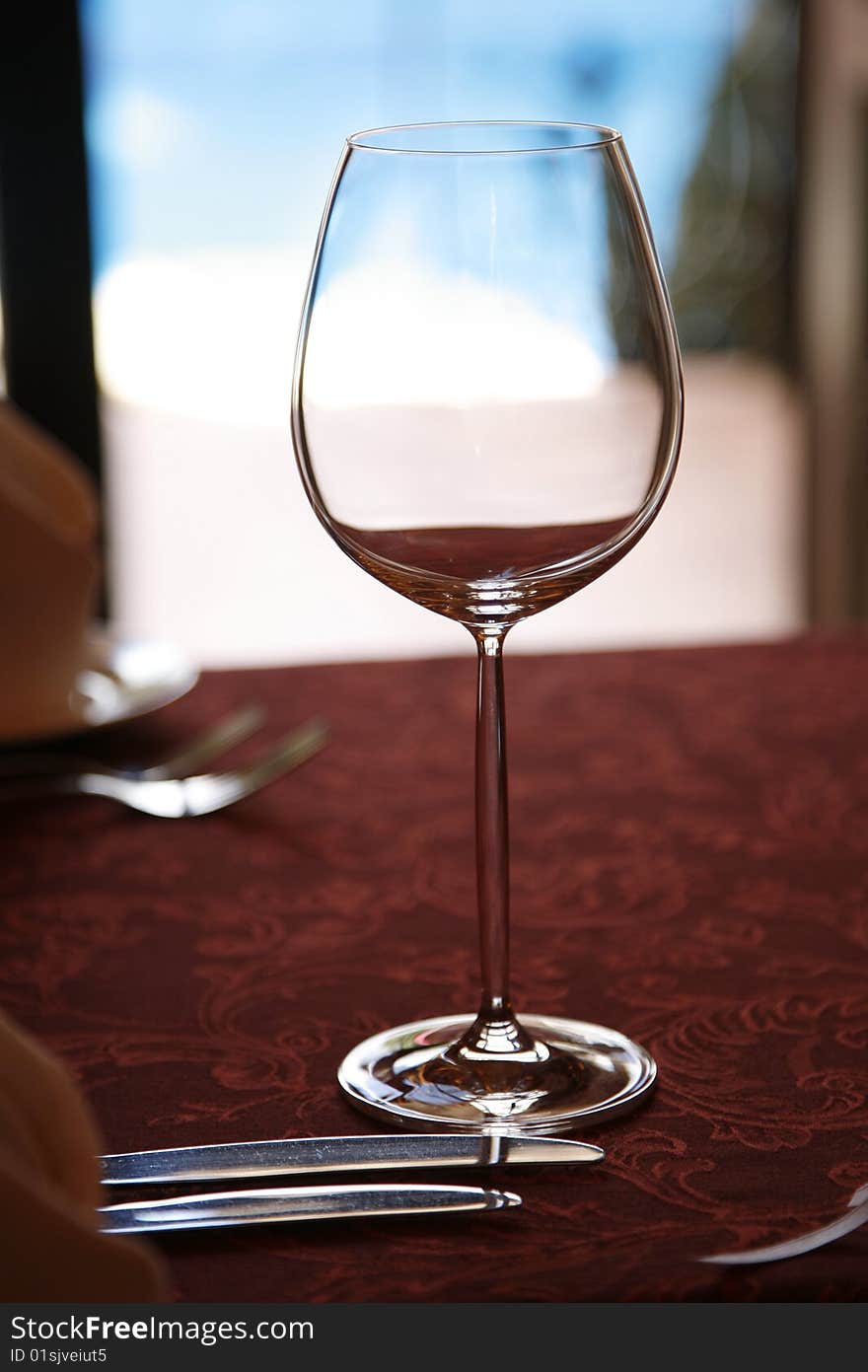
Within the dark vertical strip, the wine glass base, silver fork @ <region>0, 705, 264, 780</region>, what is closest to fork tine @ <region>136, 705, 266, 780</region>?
silver fork @ <region>0, 705, 264, 780</region>

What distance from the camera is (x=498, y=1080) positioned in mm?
561

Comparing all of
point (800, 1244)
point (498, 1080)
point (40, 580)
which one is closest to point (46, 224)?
point (40, 580)

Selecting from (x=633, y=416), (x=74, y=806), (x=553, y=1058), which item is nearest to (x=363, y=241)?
(x=633, y=416)

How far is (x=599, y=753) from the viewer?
101 centimetres

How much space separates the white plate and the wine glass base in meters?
0.42

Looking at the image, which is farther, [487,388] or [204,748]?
[204,748]

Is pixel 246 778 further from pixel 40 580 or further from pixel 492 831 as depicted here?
pixel 492 831

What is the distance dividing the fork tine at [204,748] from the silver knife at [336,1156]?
0.48 metres

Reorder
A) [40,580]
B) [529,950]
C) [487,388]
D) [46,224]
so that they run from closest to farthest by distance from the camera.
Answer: [487,388] → [529,950] → [40,580] → [46,224]

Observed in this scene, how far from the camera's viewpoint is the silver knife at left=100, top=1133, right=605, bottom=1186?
19.1 inches

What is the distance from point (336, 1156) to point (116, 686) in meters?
0.62

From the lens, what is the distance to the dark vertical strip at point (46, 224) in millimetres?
3146

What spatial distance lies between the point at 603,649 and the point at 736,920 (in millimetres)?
555

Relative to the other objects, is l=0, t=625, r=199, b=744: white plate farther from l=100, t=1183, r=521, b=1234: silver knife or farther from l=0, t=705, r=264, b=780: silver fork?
l=100, t=1183, r=521, b=1234: silver knife
